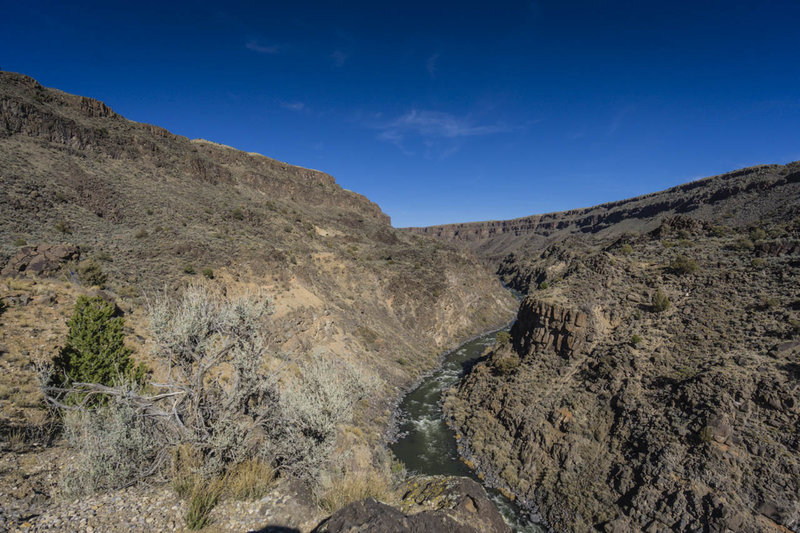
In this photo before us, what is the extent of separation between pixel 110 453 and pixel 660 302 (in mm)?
27763

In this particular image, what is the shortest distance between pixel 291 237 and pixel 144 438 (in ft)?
125

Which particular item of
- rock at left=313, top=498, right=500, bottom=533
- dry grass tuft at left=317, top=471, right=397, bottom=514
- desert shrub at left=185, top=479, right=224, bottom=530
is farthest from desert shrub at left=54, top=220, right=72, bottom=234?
rock at left=313, top=498, right=500, bottom=533

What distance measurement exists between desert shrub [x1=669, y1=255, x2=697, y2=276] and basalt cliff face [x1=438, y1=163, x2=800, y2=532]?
4.2 inches

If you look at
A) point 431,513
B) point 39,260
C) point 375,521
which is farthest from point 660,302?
point 39,260

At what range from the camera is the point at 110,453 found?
660 centimetres

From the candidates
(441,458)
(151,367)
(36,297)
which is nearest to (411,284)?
(441,458)

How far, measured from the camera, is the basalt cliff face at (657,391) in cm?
1273

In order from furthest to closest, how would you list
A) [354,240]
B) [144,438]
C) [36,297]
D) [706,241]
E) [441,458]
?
[354,240]
[706,241]
[441,458]
[36,297]
[144,438]

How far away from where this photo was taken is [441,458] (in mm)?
20094

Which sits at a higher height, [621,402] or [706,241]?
[706,241]

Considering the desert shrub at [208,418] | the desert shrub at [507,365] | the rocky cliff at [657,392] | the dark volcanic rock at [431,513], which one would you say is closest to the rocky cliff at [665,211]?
the rocky cliff at [657,392]

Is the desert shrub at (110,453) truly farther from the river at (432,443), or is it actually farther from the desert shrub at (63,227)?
the desert shrub at (63,227)

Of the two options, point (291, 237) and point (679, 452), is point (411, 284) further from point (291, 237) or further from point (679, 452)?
point (679, 452)

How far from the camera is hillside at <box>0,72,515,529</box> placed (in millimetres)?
14141
